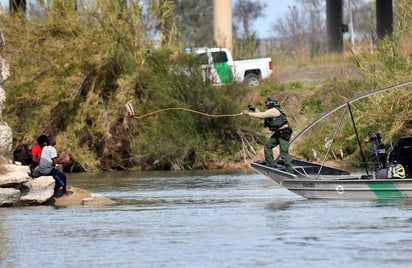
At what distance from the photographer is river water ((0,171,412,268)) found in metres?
17.0

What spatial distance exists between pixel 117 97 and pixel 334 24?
22.3 meters

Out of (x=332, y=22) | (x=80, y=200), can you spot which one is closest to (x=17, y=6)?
(x=80, y=200)

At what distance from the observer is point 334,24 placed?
6069 cm

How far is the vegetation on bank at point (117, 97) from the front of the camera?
4041cm

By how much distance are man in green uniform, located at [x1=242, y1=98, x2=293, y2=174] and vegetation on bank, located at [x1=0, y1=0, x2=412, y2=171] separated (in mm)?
12008

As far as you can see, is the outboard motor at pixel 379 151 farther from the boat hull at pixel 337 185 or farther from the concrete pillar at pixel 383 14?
the concrete pillar at pixel 383 14

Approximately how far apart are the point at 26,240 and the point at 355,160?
68.5 feet

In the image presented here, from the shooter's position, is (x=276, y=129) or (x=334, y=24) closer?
(x=276, y=129)

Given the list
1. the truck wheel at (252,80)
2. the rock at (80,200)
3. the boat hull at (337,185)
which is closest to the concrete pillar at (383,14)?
the truck wheel at (252,80)

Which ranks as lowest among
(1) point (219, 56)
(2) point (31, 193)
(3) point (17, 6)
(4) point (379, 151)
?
(2) point (31, 193)

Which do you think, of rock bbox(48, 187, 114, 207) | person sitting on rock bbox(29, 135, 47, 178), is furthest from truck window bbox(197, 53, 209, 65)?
rock bbox(48, 187, 114, 207)

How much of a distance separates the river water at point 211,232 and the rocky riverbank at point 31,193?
0.34 meters

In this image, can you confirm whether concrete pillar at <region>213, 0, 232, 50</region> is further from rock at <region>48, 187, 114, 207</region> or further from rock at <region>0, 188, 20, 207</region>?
rock at <region>0, 188, 20, 207</region>

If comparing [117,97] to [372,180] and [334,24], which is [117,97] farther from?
[334,24]
